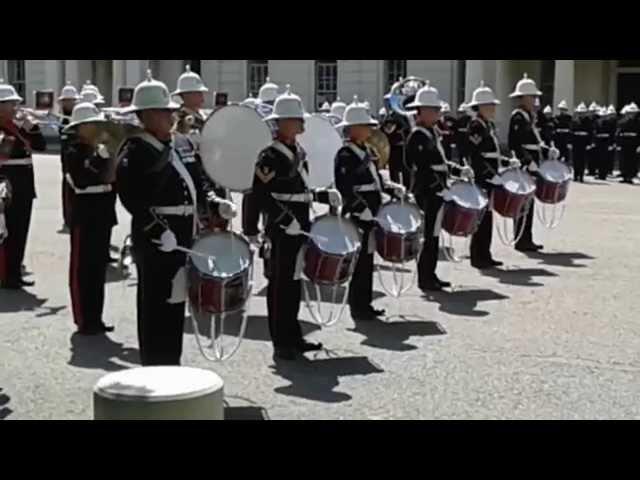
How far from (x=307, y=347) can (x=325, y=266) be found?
2.48ft

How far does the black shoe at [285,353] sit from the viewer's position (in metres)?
7.45

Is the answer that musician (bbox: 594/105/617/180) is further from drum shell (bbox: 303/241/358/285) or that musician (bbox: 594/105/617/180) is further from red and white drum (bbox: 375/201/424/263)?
drum shell (bbox: 303/241/358/285)

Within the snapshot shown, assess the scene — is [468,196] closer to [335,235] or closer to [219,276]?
[335,235]

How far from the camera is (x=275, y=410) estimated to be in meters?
6.18

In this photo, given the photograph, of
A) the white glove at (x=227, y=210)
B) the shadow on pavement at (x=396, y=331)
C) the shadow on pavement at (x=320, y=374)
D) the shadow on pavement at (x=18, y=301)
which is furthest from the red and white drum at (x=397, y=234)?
the shadow on pavement at (x=18, y=301)

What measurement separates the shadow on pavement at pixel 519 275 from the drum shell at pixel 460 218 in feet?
3.51

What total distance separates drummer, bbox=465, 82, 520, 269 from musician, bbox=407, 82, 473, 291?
128 centimetres

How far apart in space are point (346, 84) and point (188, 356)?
95.5 ft

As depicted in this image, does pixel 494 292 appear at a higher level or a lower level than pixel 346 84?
lower

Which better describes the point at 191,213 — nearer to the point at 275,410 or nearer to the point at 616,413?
the point at 275,410

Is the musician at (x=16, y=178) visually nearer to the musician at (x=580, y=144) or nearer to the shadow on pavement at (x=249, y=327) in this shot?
the shadow on pavement at (x=249, y=327)

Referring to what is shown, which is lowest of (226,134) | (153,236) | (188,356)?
(188,356)

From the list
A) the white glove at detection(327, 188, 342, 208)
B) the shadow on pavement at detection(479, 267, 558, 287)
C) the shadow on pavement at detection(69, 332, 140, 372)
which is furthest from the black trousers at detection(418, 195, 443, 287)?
the shadow on pavement at detection(69, 332, 140, 372)
